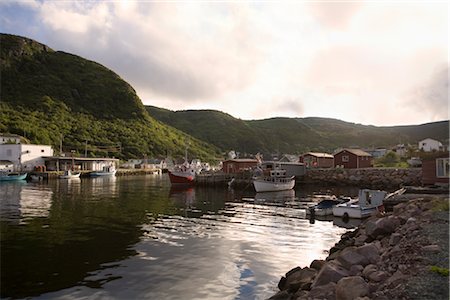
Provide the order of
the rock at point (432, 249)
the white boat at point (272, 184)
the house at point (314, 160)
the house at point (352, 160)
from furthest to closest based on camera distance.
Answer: the house at point (314, 160), the house at point (352, 160), the white boat at point (272, 184), the rock at point (432, 249)

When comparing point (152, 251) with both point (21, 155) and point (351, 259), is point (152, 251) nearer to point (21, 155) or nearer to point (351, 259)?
point (351, 259)

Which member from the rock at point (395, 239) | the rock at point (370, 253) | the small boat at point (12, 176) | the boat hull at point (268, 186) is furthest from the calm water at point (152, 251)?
the small boat at point (12, 176)

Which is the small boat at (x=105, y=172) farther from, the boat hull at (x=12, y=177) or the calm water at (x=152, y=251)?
the calm water at (x=152, y=251)

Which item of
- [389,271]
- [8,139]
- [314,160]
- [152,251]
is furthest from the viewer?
[8,139]

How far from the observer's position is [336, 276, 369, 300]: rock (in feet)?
31.4

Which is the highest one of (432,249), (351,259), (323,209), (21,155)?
(21,155)

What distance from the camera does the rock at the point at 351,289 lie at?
9578mm

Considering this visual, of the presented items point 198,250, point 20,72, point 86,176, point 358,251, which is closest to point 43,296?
point 198,250

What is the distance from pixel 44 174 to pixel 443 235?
88.2m

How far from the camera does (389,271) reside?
36.7 ft

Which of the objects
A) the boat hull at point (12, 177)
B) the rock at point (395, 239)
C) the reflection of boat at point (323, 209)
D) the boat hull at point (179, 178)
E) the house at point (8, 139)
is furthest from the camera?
the house at point (8, 139)

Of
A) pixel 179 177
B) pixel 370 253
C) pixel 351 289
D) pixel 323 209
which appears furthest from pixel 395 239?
pixel 179 177

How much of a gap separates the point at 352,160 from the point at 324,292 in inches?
2897

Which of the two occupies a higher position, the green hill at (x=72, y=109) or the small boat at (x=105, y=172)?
the green hill at (x=72, y=109)
